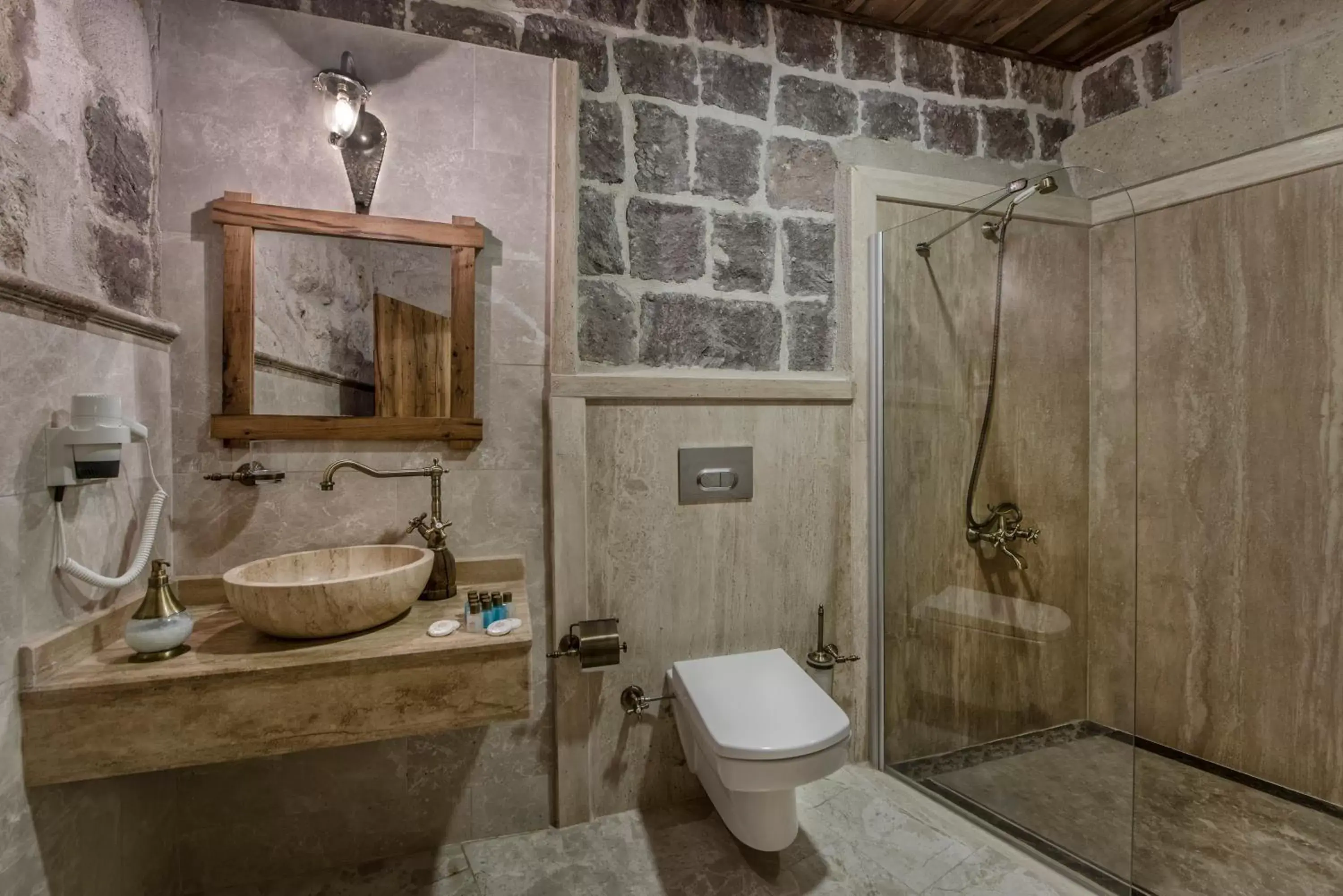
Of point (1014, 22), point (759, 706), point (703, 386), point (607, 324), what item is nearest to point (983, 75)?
point (1014, 22)

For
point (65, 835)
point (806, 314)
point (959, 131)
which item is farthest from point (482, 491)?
point (959, 131)

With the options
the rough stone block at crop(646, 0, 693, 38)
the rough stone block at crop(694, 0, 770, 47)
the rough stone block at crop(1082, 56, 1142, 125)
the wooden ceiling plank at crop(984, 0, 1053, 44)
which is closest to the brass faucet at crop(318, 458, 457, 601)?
the rough stone block at crop(646, 0, 693, 38)

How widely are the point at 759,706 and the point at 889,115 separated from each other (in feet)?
6.43

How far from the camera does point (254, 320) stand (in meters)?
1.44

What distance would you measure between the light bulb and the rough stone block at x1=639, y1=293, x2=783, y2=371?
874 mm

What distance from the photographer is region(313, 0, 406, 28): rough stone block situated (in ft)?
4.93

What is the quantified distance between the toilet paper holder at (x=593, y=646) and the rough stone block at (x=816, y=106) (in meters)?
1.70

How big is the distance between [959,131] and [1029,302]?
0.75m

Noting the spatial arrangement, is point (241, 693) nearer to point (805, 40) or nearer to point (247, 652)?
point (247, 652)

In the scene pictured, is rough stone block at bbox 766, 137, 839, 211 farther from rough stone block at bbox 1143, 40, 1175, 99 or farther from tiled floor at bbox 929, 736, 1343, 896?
tiled floor at bbox 929, 736, 1343, 896

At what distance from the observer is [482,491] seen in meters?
1.62

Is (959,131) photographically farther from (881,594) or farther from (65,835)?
(65,835)

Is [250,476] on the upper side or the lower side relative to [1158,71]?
lower

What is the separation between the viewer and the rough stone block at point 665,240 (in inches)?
68.6
